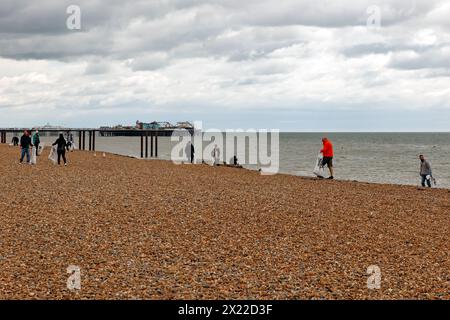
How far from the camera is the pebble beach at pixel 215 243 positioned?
7.72 m

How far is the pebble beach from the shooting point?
7.72 meters

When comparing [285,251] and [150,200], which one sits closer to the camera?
[285,251]

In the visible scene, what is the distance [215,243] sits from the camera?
10297 millimetres

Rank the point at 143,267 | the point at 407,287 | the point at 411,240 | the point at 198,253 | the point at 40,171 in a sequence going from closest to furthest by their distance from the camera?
the point at 407,287 < the point at 143,267 < the point at 198,253 < the point at 411,240 < the point at 40,171

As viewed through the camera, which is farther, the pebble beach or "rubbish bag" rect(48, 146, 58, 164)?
"rubbish bag" rect(48, 146, 58, 164)

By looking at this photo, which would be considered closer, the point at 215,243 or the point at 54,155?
the point at 215,243

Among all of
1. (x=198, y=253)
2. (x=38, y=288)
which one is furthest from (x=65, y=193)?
(x=38, y=288)

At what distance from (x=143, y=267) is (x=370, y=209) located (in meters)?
8.63

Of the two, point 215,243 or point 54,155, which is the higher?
point 54,155

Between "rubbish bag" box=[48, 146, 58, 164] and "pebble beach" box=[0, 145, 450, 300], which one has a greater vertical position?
"rubbish bag" box=[48, 146, 58, 164]

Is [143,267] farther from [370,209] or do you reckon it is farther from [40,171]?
[40,171]

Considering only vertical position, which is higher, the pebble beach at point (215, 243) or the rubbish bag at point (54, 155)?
the rubbish bag at point (54, 155)

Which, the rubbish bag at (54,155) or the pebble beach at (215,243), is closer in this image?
the pebble beach at (215,243)
